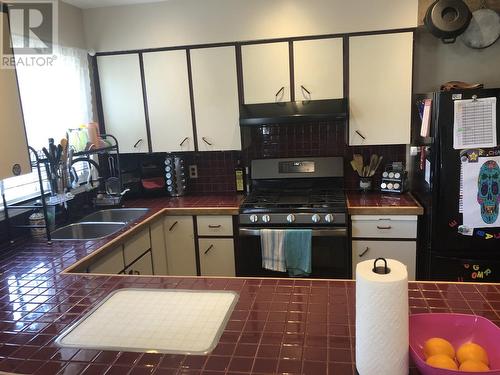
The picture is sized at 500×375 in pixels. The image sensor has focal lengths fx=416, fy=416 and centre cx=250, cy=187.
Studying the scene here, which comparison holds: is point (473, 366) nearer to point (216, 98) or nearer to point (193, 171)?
point (216, 98)

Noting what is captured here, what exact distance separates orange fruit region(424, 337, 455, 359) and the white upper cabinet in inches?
94.4

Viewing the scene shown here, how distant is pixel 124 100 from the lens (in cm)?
337

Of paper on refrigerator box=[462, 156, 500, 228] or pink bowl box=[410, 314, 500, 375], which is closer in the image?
pink bowl box=[410, 314, 500, 375]

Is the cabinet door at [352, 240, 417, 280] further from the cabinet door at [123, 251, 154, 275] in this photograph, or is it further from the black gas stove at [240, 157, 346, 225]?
the cabinet door at [123, 251, 154, 275]

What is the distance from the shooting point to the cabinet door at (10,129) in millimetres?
2031

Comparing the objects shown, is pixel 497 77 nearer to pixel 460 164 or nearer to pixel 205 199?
pixel 460 164

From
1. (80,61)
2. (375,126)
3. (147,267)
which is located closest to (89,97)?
(80,61)

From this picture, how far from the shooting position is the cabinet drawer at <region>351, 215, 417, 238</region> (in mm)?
2887

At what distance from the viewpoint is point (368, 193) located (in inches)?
131

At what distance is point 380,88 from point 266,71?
0.84 meters

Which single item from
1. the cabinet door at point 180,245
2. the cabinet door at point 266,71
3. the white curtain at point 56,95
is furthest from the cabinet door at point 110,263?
the cabinet door at point 266,71

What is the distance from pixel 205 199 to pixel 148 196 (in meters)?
0.53

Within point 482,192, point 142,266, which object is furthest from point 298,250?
point 482,192

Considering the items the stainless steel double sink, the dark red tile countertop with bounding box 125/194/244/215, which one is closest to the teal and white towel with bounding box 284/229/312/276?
the dark red tile countertop with bounding box 125/194/244/215
